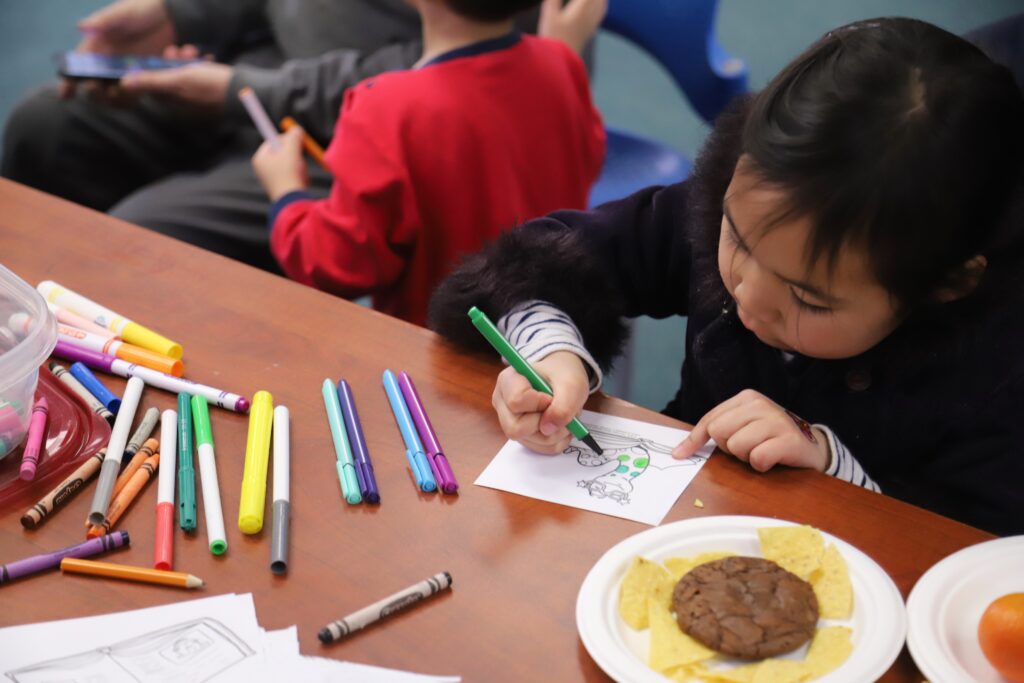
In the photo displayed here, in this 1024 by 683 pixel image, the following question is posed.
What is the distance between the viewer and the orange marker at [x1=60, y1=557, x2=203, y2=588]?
0.70 metres

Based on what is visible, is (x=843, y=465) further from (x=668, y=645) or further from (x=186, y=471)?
(x=186, y=471)

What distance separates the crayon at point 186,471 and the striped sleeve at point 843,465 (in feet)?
1.56

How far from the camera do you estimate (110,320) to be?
3.21 feet

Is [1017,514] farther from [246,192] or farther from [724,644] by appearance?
[246,192]

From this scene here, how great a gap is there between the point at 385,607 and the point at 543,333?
346 millimetres

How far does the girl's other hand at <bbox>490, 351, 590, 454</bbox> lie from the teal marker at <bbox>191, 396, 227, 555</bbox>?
0.72ft

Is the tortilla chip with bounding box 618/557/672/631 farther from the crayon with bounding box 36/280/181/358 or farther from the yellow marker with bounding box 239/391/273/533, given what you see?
the crayon with bounding box 36/280/181/358

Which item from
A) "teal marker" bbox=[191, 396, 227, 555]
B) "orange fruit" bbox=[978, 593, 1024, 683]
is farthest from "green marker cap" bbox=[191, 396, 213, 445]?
"orange fruit" bbox=[978, 593, 1024, 683]

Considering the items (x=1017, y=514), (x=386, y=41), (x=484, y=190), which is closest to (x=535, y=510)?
(x=1017, y=514)

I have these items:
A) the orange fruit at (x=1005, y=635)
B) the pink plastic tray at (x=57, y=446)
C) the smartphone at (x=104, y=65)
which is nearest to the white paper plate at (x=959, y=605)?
the orange fruit at (x=1005, y=635)

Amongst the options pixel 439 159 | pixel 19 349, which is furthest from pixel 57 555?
pixel 439 159

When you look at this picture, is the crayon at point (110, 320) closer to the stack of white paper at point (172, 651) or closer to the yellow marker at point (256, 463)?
the yellow marker at point (256, 463)

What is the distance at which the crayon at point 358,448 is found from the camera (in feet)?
2.57

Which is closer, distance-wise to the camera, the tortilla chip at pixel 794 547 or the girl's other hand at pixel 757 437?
the tortilla chip at pixel 794 547
